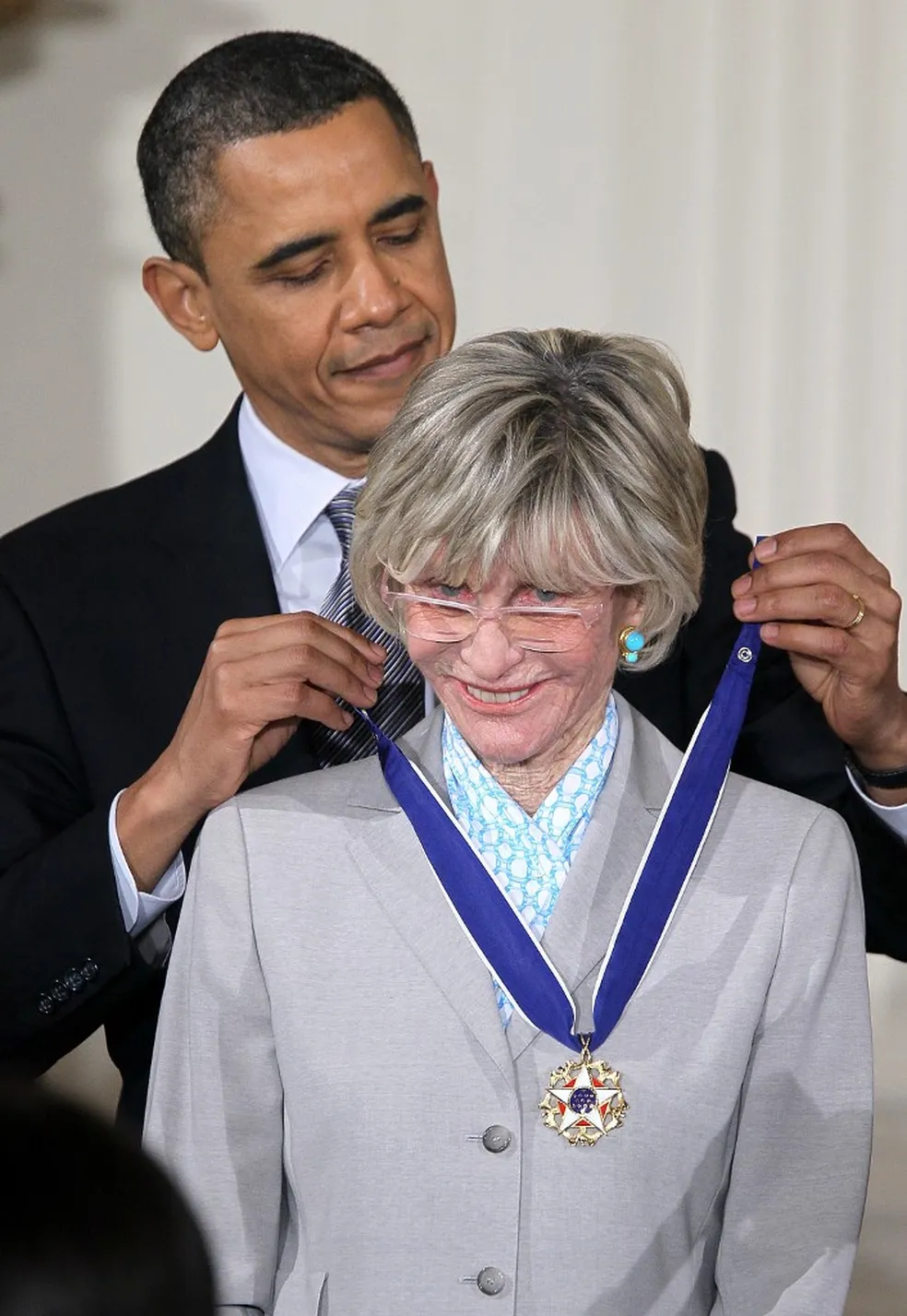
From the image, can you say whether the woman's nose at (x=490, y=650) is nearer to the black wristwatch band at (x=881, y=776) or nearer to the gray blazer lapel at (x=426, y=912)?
the gray blazer lapel at (x=426, y=912)

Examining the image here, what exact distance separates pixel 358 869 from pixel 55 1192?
3.55 feet

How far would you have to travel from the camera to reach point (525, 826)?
1.97 m

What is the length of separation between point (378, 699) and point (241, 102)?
2.61 feet

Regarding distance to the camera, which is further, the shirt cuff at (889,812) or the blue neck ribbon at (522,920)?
the shirt cuff at (889,812)

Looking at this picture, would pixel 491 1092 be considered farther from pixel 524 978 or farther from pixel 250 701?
pixel 250 701

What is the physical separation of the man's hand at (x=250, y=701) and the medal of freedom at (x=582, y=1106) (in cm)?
50

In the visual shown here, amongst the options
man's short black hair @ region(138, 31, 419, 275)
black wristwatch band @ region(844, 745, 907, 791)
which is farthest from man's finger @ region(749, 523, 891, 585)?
man's short black hair @ region(138, 31, 419, 275)

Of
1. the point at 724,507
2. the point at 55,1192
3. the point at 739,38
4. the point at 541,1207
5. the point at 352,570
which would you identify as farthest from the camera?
the point at 739,38

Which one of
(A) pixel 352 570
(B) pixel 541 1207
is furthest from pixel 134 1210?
(A) pixel 352 570

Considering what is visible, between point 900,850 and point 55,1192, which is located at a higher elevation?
point 55,1192

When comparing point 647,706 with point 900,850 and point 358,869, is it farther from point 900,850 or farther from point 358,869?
point 358,869

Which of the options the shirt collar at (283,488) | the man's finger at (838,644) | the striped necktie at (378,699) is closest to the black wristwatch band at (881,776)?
the man's finger at (838,644)

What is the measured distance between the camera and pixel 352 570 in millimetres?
2016

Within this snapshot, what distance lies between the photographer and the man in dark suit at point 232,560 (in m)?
2.35
